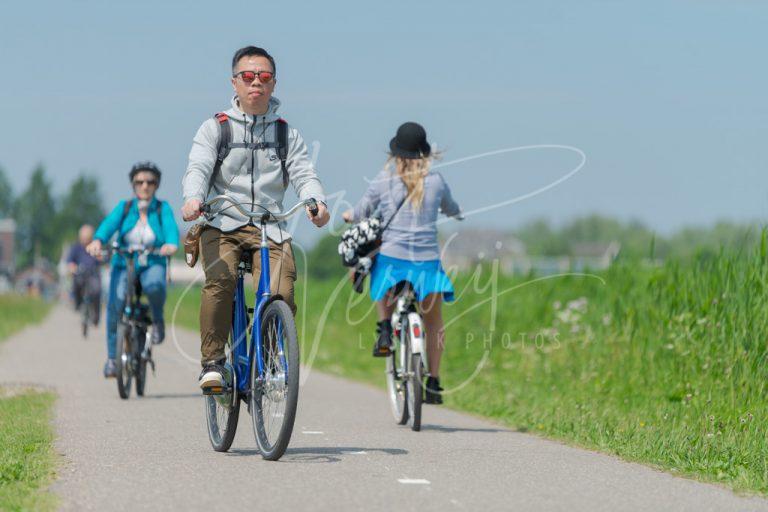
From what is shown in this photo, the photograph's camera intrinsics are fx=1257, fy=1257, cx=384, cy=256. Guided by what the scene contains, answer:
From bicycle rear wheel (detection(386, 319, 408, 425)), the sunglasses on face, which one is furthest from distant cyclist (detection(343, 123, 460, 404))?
the sunglasses on face

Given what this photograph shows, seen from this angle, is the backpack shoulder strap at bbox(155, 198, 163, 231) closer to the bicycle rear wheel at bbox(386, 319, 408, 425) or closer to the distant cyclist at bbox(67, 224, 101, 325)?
the bicycle rear wheel at bbox(386, 319, 408, 425)

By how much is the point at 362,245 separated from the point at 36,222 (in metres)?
157

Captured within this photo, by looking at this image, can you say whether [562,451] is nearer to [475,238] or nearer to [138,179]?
[138,179]

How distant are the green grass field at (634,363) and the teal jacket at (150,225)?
Answer: 139cm

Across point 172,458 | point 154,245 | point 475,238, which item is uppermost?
point 475,238

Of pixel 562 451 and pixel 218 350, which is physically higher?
pixel 218 350

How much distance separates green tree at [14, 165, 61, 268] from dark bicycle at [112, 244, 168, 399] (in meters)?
149

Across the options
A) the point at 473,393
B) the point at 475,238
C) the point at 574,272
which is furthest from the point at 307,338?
the point at 475,238

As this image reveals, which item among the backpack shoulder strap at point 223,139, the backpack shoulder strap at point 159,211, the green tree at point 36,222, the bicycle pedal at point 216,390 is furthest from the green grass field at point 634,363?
the green tree at point 36,222

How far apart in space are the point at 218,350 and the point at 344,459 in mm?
952

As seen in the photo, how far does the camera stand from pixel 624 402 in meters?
10.9

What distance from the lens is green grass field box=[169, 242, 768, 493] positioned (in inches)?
316

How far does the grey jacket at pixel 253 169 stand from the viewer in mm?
7078

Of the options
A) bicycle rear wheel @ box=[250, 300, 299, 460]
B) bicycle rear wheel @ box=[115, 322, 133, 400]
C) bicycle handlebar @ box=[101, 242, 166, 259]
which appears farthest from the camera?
bicycle handlebar @ box=[101, 242, 166, 259]
